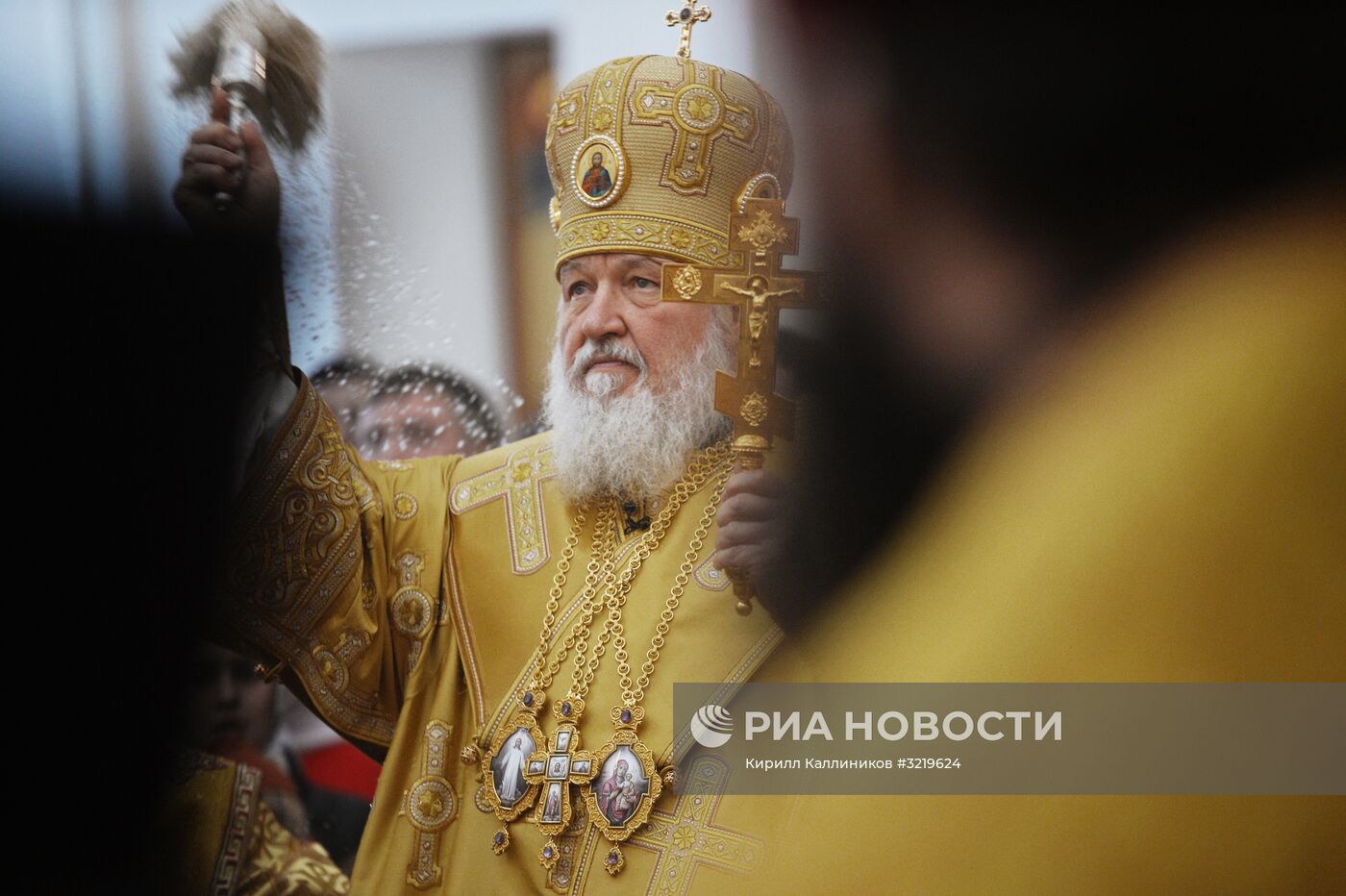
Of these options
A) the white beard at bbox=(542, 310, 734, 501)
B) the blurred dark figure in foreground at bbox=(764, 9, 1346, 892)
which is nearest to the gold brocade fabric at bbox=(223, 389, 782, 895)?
the white beard at bbox=(542, 310, 734, 501)

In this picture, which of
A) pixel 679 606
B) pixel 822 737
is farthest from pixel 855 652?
pixel 679 606

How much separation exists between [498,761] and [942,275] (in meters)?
1.35

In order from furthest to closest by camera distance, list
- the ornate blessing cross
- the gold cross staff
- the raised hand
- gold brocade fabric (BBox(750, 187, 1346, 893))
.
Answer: the ornate blessing cross, the raised hand, the gold cross staff, gold brocade fabric (BBox(750, 187, 1346, 893))

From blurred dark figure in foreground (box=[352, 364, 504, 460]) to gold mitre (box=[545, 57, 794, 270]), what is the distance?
0.47 meters

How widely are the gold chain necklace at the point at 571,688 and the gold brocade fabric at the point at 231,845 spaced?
0.67 m

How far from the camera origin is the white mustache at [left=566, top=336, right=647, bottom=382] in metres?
3.04

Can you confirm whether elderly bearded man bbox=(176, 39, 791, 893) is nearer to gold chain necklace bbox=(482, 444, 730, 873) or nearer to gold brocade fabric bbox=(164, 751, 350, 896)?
gold chain necklace bbox=(482, 444, 730, 873)

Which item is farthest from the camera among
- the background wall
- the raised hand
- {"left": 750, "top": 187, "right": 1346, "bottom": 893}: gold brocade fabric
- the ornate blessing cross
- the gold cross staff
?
the background wall

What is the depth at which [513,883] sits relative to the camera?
294cm

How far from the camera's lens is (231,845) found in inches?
133

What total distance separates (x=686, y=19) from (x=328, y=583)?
140 centimetres

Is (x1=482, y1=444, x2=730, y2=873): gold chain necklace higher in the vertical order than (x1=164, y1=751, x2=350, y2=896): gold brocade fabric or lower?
higher

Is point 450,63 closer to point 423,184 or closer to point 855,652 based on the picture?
point 423,184

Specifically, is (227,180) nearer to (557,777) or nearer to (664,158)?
(664,158)
